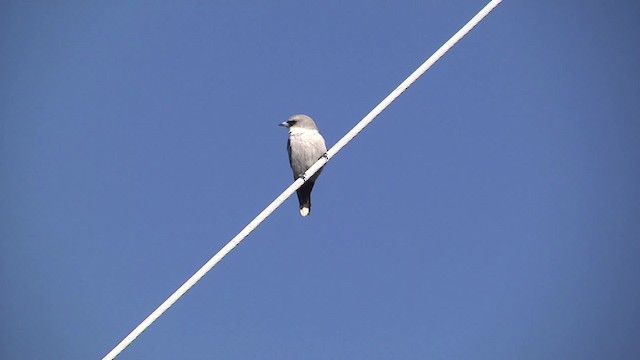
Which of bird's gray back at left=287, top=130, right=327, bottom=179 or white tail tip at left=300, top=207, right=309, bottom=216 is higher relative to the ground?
bird's gray back at left=287, top=130, right=327, bottom=179

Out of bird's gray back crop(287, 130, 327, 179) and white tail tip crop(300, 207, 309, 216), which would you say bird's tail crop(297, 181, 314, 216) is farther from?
bird's gray back crop(287, 130, 327, 179)

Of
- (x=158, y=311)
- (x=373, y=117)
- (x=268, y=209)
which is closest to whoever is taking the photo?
(x=158, y=311)

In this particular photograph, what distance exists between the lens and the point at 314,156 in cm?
979

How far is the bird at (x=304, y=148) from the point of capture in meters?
9.83

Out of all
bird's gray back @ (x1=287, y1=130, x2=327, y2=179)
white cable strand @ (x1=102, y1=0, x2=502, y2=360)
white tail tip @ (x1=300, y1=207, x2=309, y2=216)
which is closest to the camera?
white cable strand @ (x1=102, y1=0, x2=502, y2=360)

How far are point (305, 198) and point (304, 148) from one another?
832 mm

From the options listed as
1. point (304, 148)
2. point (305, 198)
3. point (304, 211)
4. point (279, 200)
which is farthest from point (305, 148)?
point (279, 200)

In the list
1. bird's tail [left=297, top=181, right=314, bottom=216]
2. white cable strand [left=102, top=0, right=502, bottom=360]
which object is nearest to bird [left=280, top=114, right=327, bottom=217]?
bird's tail [left=297, top=181, right=314, bottom=216]

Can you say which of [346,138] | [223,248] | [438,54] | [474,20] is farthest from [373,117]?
[223,248]

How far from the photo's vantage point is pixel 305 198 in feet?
33.7

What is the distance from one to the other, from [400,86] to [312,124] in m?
5.27

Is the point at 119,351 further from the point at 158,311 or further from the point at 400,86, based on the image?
the point at 400,86

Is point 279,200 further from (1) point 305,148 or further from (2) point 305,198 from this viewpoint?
(2) point 305,198

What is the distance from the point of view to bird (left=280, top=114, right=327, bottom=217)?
Answer: 32.2 ft
